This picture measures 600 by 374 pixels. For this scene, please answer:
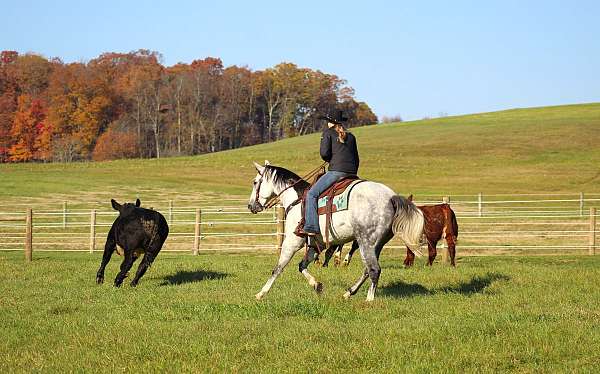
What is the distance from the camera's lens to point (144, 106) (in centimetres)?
9406

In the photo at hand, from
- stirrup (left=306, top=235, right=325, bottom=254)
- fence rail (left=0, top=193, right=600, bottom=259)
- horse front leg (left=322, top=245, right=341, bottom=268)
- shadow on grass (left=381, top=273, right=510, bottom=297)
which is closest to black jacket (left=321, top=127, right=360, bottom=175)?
stirrup (left=306, top=235, right=325, bottom=254)

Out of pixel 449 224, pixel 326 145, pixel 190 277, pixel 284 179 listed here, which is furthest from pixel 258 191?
pixel 449 224

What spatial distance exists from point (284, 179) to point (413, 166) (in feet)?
155

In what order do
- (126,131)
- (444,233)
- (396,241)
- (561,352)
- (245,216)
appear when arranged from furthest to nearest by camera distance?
1. (126,131)
2. (245,216)
3. (396,241)
4. (444,233)
5. (561,352)

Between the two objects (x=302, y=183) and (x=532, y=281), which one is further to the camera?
(x=532, y=281)

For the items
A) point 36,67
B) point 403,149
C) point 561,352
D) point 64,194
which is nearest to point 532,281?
point 561,352

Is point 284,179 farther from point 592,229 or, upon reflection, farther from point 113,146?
point 113,146

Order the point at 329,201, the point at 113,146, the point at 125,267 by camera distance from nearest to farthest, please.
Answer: the point at 329,201
the point at 125,267
the point at 113,146

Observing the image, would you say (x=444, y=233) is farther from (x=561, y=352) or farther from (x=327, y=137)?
(x=561, y=352)

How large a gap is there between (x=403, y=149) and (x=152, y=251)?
56.6 m

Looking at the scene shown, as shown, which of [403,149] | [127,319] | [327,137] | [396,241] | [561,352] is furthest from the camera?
[403,149]

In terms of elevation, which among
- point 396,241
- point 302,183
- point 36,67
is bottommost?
point 396,241

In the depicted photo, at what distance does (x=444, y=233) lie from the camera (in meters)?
17.4

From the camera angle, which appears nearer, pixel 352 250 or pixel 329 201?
→ pixel 329 201
